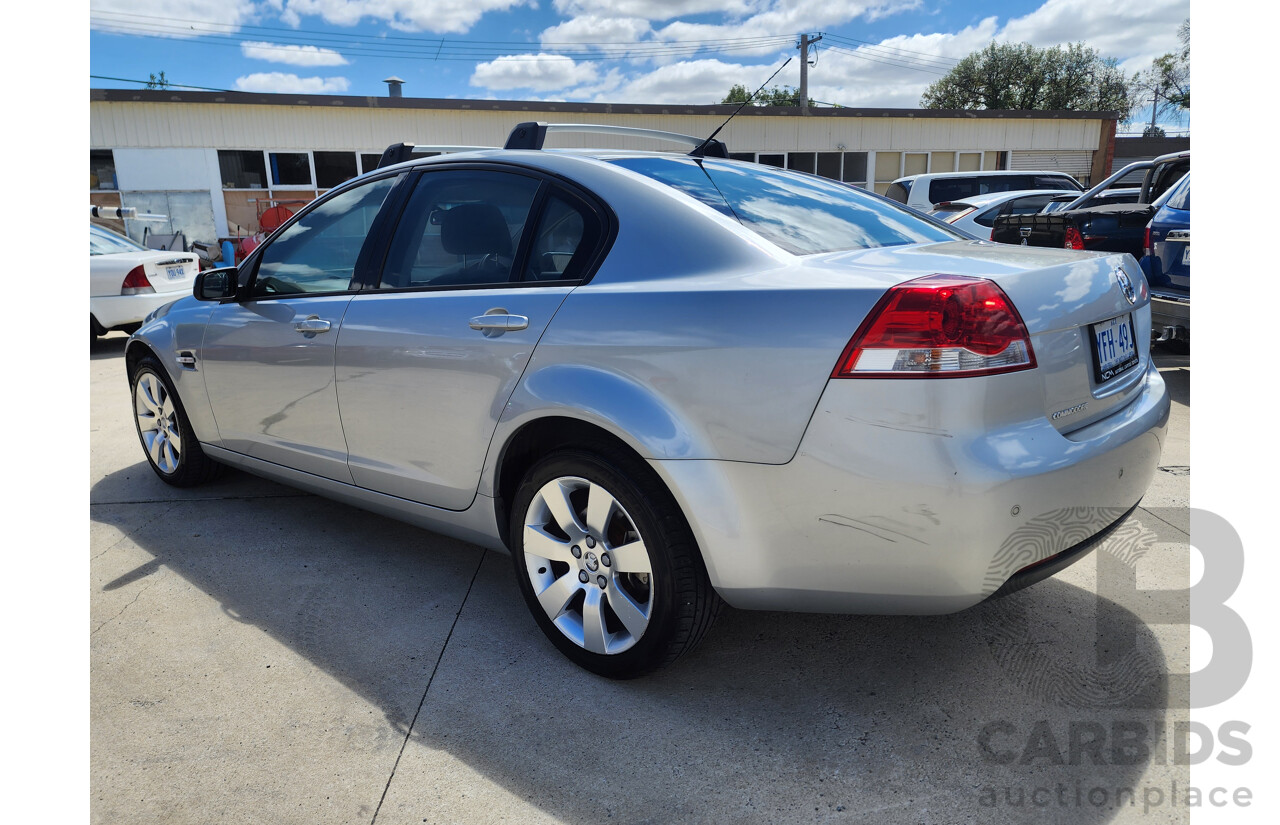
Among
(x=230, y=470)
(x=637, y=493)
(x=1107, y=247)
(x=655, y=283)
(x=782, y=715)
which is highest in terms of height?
(x=1107, y=247)

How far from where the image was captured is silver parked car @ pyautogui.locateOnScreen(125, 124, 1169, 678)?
1.90 meters

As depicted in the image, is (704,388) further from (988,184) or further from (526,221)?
(988,184)

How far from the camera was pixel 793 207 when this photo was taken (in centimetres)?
262

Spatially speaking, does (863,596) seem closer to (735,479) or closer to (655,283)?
(735,479)

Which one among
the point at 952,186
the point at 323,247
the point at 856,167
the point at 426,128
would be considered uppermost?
the point at 426,128

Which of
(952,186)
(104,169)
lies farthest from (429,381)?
(104,169)

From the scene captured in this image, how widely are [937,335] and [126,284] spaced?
9.26 meters

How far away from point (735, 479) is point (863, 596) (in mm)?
430

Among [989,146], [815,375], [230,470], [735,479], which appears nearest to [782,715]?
[735,479]

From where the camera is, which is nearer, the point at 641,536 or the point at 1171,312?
the point at 641,536

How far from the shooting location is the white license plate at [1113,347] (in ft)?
7.11

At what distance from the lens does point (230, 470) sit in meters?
4.49

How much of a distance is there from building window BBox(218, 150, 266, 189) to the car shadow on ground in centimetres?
1957

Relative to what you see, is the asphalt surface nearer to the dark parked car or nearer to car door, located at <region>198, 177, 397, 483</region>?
car door, located at <region>198, 177, 397, 483</region>
